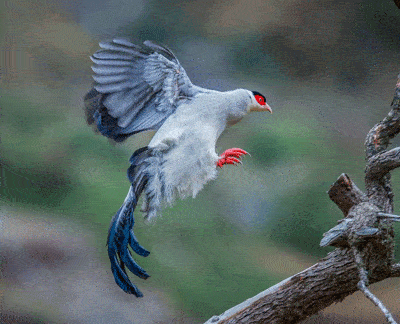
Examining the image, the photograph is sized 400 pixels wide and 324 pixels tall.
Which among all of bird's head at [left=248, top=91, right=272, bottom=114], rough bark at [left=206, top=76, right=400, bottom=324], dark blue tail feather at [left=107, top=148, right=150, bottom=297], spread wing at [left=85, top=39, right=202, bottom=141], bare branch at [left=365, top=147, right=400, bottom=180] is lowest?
rough bark at [left=206, top=76, right=400, bottom=324]

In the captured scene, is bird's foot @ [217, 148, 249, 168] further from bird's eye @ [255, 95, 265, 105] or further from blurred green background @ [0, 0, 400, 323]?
bird's eye @ [255, 95, 265, 105]

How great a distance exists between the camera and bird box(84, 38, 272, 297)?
132 centimetres

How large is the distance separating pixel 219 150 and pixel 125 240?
0.38 meters

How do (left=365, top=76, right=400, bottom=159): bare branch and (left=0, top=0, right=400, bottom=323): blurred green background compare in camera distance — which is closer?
(left=365, top=76, right=400, bottom=159): bare branch

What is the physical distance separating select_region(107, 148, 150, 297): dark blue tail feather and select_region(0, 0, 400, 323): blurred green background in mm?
27

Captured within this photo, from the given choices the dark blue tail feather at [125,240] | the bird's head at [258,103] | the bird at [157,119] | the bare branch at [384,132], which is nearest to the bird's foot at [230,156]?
the bird at [157,119]

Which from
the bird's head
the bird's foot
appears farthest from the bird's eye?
the bird's foot

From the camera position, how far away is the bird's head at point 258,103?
4.55 ft

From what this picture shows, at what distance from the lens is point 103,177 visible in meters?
1.46

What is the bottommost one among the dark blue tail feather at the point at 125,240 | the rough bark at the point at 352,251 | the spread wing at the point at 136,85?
the rough bark at the point at 352,251

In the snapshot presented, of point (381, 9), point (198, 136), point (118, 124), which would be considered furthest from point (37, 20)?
point (381, 9)

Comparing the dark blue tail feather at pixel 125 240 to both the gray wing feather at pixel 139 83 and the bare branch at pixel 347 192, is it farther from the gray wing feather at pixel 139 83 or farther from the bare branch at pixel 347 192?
the bare branch at pixel 347 192

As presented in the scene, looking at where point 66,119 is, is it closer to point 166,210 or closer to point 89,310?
point 166,210

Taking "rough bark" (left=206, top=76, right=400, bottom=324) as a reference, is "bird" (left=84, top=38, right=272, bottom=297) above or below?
above
